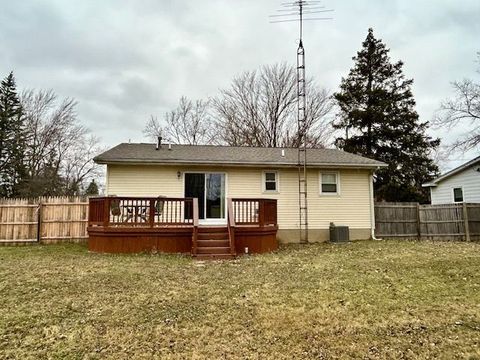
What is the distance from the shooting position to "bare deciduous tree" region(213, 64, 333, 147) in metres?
27.2

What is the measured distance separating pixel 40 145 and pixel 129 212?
19433mm

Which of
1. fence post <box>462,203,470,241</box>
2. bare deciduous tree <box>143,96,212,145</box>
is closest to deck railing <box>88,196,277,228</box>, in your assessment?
fence post <box>462,203,470,241</box>

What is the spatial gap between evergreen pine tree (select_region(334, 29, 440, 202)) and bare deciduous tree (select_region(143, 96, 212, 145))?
36.0 ft

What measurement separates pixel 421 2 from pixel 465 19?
136 inches

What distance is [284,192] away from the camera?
42.9ft

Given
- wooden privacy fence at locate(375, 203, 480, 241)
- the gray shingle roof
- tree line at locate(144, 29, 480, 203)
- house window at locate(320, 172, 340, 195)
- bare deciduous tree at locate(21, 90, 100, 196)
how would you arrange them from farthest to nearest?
bare deciduous tree at locate(21, 90, 100, 196), tree line at locate(144, 29, 480, 203), wooden privacy fence at locate(375, 203, 480, 241), house window at locate(320, 172, 340, 195), the gray shingle roof

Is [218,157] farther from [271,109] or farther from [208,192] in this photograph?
[271,109]

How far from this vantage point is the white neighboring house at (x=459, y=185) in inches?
653

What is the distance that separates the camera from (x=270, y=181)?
43.2 ft

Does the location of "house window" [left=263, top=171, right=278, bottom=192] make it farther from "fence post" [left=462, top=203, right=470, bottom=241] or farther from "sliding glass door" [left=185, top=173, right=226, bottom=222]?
"fence post" [left=462, top=203, right=470, bottom=241]

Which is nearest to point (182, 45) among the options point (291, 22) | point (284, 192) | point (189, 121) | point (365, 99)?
point (291, 22)

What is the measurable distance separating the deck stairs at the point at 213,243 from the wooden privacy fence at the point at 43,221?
557cm

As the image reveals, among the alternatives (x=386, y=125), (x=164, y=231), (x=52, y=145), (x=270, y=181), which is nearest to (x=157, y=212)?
(x=164, y=231)

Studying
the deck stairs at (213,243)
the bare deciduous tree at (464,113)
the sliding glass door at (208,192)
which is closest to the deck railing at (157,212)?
the deck stairs at (213,243)
